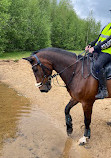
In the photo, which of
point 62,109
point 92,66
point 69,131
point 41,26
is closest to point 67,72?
point 92,66

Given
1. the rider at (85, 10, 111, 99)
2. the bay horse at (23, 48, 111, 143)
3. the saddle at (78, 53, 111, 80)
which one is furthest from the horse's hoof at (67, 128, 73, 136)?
the saddle at (78, 53, 111, 80)

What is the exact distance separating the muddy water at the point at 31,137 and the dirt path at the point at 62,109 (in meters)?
0.32

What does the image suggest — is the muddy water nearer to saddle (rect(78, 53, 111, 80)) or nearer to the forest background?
saddle (rect(78, 53, 111, 80))

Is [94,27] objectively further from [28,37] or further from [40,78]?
[40,78]

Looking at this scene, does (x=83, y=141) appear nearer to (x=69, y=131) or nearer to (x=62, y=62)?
(x=69, y=131)

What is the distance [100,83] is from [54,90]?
532 centimetres

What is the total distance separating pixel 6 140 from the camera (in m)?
4.58

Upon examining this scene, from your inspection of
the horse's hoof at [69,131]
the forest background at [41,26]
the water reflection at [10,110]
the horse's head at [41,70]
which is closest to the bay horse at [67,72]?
the horse's head at [41,70]

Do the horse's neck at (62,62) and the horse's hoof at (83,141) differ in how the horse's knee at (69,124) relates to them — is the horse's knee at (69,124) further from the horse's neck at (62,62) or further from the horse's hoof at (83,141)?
the horse's neck at (62,62)

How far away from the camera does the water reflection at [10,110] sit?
4.98 meters

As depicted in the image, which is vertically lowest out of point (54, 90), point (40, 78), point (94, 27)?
point (54, 90)

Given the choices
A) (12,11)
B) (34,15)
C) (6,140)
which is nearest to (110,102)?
(6,140)

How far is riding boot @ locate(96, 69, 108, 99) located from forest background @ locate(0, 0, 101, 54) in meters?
16.8

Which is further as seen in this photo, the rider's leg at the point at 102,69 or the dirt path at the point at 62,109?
the dirt path at the point at 62,109
